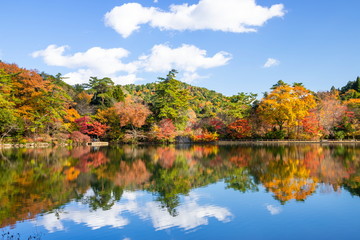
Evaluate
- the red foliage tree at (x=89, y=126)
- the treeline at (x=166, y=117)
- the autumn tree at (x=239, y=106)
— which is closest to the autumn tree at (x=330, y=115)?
the treeline at (x=166, y=117)

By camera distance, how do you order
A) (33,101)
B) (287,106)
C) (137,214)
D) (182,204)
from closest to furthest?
1. (137,214)
2. (182,204)
3. (33,101)
4. (287,106)

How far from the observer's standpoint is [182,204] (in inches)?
266

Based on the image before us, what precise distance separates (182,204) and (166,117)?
25.0m

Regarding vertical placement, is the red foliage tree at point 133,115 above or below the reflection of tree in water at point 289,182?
above

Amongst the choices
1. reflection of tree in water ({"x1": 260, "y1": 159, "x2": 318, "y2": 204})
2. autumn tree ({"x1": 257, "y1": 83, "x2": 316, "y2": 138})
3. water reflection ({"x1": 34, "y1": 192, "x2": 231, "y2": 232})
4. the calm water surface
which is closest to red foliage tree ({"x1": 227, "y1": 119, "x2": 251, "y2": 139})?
autumn tree ({"x1": 257, "y1": 83, "x2": 316, "y2": 138})

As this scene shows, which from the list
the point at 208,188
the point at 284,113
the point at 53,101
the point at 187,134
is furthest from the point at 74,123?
the point at 208,188

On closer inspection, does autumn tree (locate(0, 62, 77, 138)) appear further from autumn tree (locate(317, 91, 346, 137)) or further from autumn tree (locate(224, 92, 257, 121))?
autumn tree (locate(317, 91, 346, 137))

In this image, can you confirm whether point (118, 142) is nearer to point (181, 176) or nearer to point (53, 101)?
point (53, 101)

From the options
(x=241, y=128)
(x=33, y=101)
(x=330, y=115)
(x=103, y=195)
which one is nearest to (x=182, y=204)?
(x=103, y=195)

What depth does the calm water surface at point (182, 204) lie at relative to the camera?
5062 millimetres

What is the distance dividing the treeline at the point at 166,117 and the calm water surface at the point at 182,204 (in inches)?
657

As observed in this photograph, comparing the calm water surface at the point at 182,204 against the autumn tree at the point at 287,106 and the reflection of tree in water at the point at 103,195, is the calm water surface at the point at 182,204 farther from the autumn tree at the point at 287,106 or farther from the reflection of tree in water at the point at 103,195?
the autumn tree at the point at 287,106

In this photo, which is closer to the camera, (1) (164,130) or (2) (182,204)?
(2) (182,204)

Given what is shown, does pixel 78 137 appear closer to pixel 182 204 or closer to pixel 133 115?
pixel 133 115
